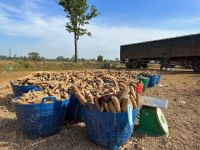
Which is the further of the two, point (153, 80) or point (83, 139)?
point (153, 80)

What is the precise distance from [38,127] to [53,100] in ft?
1.54

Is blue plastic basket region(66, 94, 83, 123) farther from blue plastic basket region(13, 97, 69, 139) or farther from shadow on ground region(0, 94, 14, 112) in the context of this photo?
shadow on ground region(0, 94, 14, 112)

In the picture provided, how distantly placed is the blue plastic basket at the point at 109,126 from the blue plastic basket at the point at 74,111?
92 centimetres

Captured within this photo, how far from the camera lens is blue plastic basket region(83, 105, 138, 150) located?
12.3 ft

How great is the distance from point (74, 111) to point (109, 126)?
137 centimetres

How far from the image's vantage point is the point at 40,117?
4.17 meters

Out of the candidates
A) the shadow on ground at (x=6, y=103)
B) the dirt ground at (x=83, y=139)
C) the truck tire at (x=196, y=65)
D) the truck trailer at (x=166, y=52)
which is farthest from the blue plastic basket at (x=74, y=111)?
the truck tire at (x=196, y=65)

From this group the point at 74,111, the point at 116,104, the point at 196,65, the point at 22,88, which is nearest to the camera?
the point at 116,104

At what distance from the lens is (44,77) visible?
712cm

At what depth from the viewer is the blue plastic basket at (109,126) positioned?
12.3 feet

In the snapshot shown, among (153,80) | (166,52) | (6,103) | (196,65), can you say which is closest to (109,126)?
(6,103)

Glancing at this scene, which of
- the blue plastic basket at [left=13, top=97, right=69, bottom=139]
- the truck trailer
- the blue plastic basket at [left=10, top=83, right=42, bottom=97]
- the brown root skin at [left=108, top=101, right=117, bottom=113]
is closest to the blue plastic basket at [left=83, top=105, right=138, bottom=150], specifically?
Result: the brown root skin at [left=108, top=101, right=117, bottom=113]

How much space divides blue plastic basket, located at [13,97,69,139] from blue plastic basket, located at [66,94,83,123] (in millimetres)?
530

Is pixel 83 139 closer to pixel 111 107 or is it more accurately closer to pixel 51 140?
pixel 51 140
